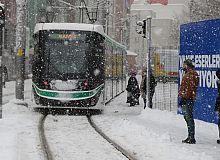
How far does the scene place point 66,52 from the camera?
750 inches

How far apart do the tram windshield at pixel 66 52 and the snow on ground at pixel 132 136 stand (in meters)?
1.79

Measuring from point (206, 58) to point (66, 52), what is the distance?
541 cm

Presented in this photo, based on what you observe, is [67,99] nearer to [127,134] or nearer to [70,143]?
[127,134]

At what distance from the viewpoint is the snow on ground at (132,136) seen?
1033cm

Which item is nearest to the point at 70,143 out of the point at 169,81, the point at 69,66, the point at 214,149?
the point at 214,149

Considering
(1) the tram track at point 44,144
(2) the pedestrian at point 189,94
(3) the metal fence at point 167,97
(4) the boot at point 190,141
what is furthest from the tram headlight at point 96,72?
(4) the boot at point 190,141

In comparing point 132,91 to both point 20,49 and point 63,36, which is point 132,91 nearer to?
point 20,49

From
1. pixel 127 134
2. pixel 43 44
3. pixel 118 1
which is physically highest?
pixel 118 1

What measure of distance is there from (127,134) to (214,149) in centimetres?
279

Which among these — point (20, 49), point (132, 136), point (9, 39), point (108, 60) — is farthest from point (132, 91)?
point (9, 39)

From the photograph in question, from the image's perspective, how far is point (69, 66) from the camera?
62.4 ft

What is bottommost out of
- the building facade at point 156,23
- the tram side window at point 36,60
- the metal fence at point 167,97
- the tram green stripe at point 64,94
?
the metal fence at point 167,97

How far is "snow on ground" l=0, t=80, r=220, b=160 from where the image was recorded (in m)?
10.3

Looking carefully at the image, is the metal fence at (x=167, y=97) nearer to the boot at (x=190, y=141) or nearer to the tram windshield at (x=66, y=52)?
the tram windshield at (x=66, y=52)
